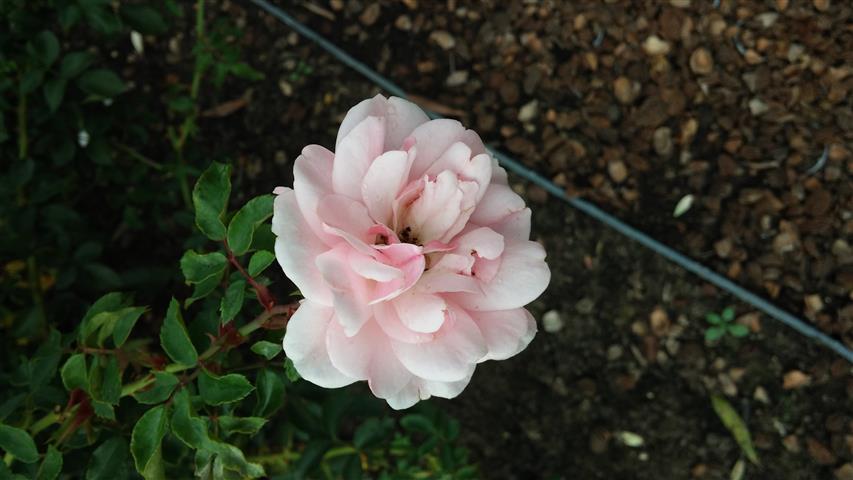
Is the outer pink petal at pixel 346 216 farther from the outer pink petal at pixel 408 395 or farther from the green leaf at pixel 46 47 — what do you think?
the green leaf at pixel 46 47

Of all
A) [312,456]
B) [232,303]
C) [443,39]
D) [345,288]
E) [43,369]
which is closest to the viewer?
[345,288]

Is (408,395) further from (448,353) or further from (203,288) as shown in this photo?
(203,288)

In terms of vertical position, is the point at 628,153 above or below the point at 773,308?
above

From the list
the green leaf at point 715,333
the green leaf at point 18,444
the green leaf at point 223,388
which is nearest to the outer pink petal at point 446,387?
the green leaf at point 223,388

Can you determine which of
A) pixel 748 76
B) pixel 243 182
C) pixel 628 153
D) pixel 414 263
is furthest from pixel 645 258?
pixel 414 263

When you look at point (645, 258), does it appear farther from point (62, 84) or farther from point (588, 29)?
point (62, 84)

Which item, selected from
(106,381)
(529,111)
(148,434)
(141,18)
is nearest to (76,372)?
(106,381)
